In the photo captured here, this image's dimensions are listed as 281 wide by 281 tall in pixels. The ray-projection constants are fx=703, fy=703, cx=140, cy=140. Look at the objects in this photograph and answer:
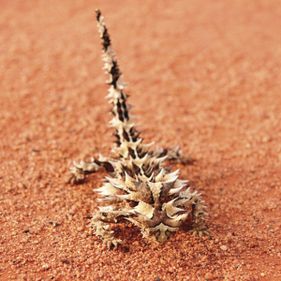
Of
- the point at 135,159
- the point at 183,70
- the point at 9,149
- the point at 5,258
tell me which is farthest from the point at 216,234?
the point at 183,70

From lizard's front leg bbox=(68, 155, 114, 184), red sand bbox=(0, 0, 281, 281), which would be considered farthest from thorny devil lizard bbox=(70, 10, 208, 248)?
red sand bbox=(0, 0, 281, 281)

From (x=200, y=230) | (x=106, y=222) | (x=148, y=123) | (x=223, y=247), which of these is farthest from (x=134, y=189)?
(x=148, y=123)

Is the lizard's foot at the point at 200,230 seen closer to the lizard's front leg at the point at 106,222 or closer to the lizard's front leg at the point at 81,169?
the lizard's front leg at the point at 106,222

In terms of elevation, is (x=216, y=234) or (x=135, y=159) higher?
(x=135, y=159)

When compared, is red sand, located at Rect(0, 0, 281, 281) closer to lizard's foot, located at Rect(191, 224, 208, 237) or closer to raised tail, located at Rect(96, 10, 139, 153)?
lizard's foot, located at Rect(191, 224, 208, 237)

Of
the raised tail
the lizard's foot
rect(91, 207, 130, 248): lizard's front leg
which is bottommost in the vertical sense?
the lizard's foot

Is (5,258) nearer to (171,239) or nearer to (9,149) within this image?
(171,239)
